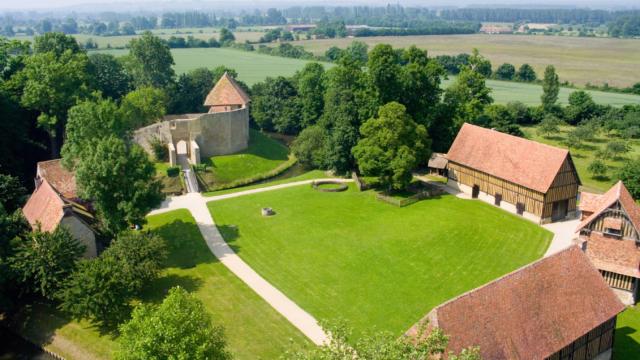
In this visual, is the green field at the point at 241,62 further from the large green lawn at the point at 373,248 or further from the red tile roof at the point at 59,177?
the large green lawn at the point at 373,248

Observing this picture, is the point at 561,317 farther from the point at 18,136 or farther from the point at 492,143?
the point at 18,136

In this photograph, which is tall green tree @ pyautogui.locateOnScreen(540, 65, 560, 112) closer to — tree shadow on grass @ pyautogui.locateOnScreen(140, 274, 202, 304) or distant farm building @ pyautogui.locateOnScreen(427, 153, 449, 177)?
distant farm building @ pyautogui.locateOnScreen(427, 153, 449, 177)

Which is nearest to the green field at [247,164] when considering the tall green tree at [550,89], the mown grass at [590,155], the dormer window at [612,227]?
the mown grass at [590,155]

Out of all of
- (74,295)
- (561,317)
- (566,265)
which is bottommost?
(74,295)

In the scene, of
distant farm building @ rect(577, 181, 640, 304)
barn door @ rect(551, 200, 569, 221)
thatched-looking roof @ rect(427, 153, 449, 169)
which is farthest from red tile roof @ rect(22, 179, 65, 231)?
barn door @ rect(551, 200, 569, 221)

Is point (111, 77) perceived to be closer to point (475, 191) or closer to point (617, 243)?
point (475, 191)

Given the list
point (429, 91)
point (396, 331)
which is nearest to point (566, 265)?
point (396, 331)
